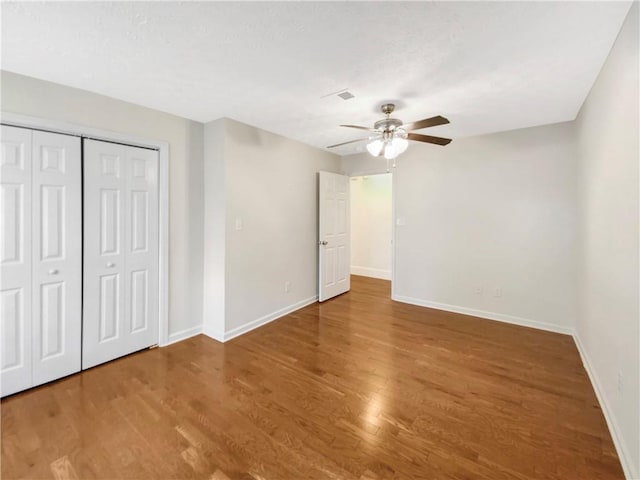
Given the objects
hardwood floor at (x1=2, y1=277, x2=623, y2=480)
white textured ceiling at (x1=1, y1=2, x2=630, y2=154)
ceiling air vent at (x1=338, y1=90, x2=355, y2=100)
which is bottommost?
hardwood floor at (x1=2, y1=277, x2=623, y2=480)

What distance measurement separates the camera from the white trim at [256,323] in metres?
3.23

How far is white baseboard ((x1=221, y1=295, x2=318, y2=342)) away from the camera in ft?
10.7

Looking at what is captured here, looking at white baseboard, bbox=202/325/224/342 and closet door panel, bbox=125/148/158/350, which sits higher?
closet door panel, bbox=125/148/158/350

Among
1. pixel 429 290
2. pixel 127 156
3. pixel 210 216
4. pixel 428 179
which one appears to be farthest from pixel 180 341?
pixel 428 179

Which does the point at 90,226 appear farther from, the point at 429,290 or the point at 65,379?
the point at 429,290

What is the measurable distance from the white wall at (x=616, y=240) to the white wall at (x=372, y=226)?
3870 millimetres

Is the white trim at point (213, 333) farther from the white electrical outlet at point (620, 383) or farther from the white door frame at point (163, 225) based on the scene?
the white electrical outlet at point (620, 383)

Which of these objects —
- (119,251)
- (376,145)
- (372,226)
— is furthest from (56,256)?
(372,226)

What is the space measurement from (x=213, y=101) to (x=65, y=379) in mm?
2744

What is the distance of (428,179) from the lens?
169 inches

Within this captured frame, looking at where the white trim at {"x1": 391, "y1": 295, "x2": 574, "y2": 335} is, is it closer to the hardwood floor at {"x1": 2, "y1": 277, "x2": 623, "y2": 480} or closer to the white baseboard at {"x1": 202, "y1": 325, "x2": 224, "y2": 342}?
the hardwood floor at {"x1": 2, "y1": 277, "x2": 623, "y2": 480}

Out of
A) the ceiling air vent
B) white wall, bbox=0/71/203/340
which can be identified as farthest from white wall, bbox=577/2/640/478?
white wall, bbox=0/71/203/340

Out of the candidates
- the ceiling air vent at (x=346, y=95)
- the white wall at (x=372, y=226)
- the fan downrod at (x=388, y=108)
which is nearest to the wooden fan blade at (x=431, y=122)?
the fan downrod at (x=388, y=108)

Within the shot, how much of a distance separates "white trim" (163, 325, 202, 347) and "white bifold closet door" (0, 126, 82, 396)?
0.78m
